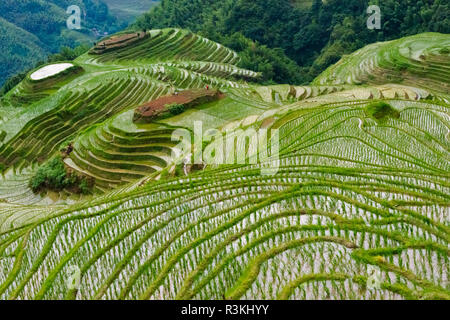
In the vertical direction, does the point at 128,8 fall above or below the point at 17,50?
above

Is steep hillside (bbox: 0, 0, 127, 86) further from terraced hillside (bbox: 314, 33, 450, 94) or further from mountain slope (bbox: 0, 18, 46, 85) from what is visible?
terraced hillside (bbox: 314, 33, 450, 94)

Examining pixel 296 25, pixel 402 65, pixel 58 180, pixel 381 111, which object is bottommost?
pixel 58 180

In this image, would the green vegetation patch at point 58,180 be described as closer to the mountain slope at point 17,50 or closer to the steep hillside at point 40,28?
the mountain slope at point 17,50

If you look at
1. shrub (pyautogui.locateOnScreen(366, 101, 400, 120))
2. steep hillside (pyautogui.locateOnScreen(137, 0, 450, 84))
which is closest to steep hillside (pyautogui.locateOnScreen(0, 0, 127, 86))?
steep hillside (pyautogui.locateOnScreen(137, 0, 450, 84))

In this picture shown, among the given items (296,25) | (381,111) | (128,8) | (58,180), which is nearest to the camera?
(381,111)

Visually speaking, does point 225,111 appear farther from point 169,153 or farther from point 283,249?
point 283,249

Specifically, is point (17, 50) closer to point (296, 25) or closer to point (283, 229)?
point (296, 25)

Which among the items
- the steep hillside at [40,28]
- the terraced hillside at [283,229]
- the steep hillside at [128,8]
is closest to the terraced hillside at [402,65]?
the terraced hillside at [283,229]

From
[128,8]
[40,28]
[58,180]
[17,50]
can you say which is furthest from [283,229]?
[128,8]
